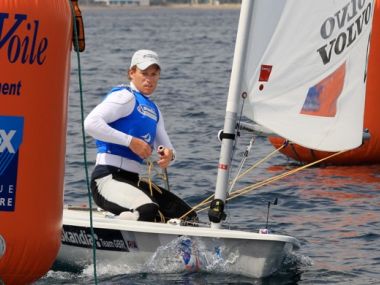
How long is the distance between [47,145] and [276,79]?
273 centimetres

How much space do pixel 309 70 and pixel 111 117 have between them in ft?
4.94

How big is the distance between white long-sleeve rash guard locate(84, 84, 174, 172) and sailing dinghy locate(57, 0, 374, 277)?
578 millimetres

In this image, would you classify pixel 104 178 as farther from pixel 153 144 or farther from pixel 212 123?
pixel 212 123

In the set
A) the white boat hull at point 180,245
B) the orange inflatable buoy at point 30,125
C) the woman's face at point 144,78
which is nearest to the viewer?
the orange inflatable buoy at point 30,125

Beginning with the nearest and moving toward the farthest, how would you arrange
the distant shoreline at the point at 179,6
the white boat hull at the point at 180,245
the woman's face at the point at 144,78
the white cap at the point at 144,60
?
the white boat hull at the point at 180,245
the white cap at the point at 144,60
the woman's face at the point at 144,78
the distant shoreline at the point at 179,6

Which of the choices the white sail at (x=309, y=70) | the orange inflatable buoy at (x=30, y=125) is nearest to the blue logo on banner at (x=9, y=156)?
the orange inflatable buoy at (x=30, y=125)

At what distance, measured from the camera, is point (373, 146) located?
13.9 metres

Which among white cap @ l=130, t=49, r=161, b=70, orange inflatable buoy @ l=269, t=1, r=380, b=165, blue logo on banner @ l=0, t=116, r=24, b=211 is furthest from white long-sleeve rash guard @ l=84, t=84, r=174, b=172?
orange inflatable buoy @ l=269, t=1, r=380, b=165

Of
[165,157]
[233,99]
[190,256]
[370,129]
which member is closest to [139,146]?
[165,157]

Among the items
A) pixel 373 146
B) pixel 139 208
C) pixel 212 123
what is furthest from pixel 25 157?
pixel 212 123

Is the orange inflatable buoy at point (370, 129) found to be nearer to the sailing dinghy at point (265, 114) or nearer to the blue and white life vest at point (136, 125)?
the sailing dinghy at point (265, 114)

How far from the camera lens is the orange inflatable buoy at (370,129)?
1384 cm

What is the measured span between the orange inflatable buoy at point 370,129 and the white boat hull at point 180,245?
530cm

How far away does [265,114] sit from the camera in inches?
341
